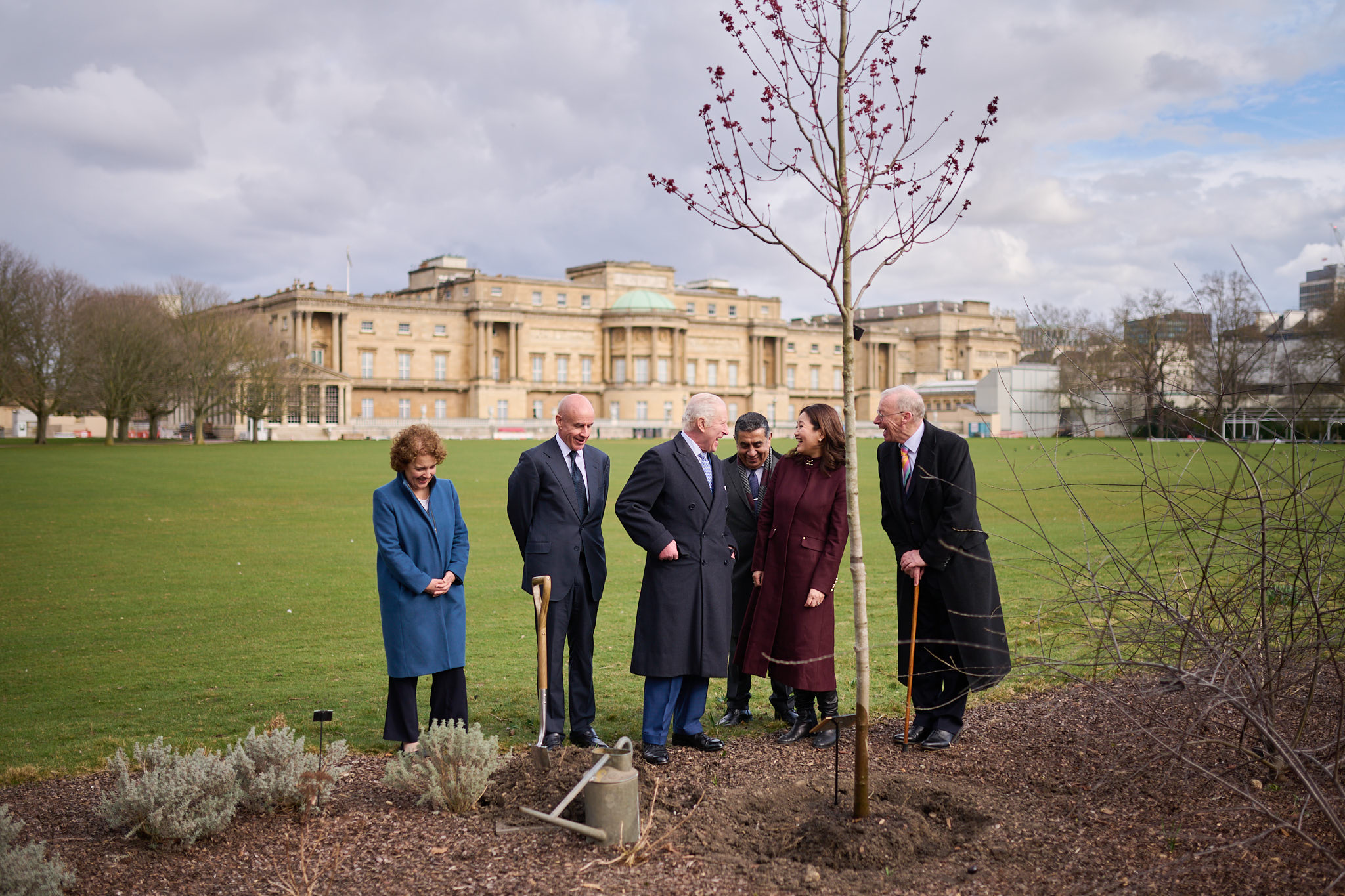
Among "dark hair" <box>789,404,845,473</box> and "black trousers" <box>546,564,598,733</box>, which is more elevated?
"dark hair" <box>789,404,845,473</box>

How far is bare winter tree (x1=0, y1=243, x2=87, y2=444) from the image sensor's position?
46031 mm

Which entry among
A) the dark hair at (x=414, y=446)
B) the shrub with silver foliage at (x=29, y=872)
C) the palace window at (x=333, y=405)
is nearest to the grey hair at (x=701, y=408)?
the dark hair at (x=414, y=446)

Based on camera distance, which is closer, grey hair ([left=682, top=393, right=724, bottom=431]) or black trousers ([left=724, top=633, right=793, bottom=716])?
grey hair ([left=682, top=393, right=724, bottom=431])

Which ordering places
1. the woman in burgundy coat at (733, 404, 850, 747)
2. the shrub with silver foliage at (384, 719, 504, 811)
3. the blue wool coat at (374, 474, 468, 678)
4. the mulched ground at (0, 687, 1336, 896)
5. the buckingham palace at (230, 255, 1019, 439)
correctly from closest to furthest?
the mulched ground at (0, 687, 1336, 896), the shrub with silver foliage at (384, 719, 504, 811), the blue wool coat at (374, 474, 468, 678), the woman in burgundy coat at (733, 404, 850, 747), the buckingham palace at (230, 255, 1019, 439)

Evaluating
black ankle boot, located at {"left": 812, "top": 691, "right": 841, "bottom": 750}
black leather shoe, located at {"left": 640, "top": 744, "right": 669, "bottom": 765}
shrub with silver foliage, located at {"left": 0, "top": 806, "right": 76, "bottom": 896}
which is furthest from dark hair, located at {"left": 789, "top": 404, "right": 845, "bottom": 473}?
shrub with silver foliage, located at {"left": 0, "top": 806, "right": 76, "bottom": 896}

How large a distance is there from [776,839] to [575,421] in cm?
255

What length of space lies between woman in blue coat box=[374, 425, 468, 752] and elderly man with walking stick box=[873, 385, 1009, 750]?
2.44 m

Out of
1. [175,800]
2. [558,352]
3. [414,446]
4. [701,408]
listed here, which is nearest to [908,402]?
[701,408]

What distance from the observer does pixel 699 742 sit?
5.64 m

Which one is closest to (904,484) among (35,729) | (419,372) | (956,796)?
(956,796)

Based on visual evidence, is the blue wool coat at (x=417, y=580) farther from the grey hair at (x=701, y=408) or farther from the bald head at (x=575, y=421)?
the grey hair at (x=701, y=408)

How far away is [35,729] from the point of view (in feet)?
21.0

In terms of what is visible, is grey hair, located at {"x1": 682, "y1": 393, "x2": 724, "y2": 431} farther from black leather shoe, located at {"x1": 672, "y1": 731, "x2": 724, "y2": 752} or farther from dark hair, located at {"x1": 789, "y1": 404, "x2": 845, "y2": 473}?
black leather shoe, located at {"x1": 672, "y1": 731, "x2": 724, "y2": 752}

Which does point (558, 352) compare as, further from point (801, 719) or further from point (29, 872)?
point (29, 872)
